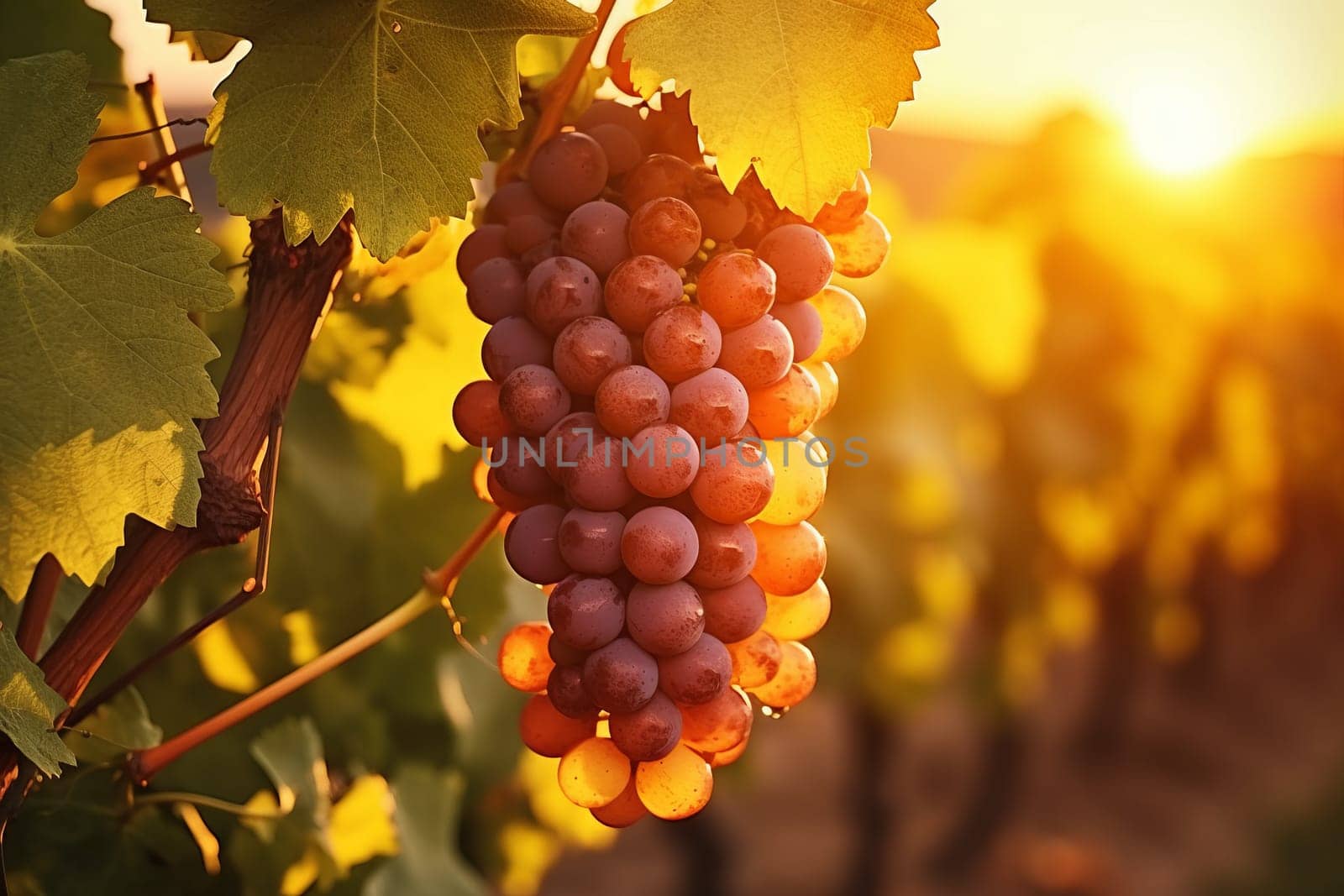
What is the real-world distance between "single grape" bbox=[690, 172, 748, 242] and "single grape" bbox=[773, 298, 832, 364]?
0.15 ft

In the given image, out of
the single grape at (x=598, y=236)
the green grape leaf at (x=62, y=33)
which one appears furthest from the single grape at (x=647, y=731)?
the green grape leaf at (x=62, y=33)

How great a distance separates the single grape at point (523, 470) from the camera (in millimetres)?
547

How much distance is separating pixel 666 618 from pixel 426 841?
0.68m

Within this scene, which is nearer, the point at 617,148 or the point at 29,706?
the point at 29,706

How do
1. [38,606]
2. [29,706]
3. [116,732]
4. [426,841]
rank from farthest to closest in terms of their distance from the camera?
[426,841]
[116,732]
[38,606]
[29,706]

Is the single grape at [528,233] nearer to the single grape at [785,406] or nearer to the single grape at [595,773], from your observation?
the single grape at [785,406]

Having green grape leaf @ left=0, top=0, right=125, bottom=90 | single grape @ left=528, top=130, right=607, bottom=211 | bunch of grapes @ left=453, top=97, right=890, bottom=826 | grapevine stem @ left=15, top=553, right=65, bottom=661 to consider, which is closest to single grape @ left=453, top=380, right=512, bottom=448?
bunch of grapes @ left=453, top=97, right=890, bottom=826

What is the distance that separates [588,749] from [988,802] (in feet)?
17.7

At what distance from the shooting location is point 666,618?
51cm

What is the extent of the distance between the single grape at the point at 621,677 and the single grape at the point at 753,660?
58 millimetres

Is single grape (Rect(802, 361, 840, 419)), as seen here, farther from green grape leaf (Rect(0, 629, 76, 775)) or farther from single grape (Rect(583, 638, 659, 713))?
green grape leaf (Rect(0, 629, 76, 775))

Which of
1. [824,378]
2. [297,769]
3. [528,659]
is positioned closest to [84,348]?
[528,659]

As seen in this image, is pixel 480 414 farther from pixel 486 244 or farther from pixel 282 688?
pixel 282 688

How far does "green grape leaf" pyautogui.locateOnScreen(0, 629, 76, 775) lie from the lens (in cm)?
45
